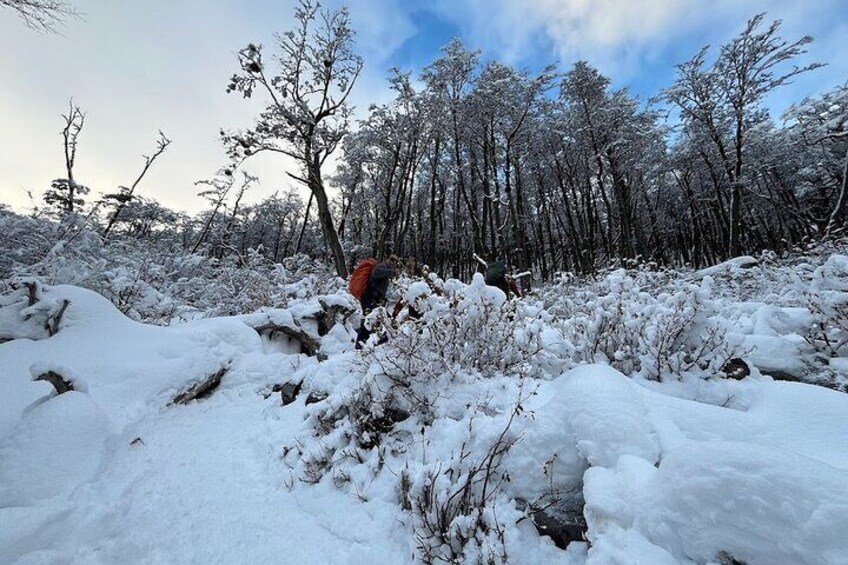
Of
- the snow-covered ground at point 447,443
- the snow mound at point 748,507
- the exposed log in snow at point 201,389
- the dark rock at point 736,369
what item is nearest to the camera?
the snow mound at point 748,507

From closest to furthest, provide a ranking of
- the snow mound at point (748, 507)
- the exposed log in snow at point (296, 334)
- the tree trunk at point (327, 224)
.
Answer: the snow mound at point (748, 507) < the exposed log in snow at point (296, 334) < the tree trunk at point (327, 224)

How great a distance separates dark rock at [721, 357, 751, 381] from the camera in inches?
132

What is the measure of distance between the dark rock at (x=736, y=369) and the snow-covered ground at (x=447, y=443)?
0.04 meters

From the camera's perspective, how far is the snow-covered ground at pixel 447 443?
1615 millimetres

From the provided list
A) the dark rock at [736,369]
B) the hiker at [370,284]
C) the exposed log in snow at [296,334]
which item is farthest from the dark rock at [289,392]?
the dark rock at [736,369]

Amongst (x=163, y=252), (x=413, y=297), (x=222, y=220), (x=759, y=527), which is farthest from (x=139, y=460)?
(x=222, y=220)

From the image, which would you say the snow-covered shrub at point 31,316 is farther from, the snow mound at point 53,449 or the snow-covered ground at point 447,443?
the snow mound at point 53,449

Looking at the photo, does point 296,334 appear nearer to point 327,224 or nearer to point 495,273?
point 495,273

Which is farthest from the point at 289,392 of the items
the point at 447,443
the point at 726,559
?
the point at 726,559

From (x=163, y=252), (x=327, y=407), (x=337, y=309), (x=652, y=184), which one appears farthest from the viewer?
(x=652, y=184)

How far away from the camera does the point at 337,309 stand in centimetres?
736

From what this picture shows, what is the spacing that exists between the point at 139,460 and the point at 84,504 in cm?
77

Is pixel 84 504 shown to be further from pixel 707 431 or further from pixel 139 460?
pixel 707 431

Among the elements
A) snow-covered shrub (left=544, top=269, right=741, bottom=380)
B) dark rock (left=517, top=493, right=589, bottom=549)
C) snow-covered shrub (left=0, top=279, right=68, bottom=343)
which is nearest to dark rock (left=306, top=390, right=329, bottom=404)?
dark rock (left=517, top=493, right=589, bottom=549)
